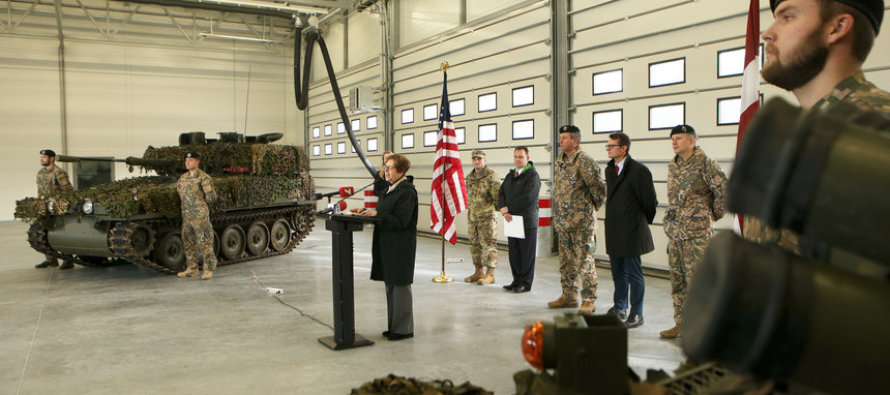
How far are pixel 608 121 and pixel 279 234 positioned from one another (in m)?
5.83

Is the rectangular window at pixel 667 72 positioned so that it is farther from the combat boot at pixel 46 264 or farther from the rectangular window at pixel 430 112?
the combat boot at pixel 46 264

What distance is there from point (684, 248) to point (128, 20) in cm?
1830

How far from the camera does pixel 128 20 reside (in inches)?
717

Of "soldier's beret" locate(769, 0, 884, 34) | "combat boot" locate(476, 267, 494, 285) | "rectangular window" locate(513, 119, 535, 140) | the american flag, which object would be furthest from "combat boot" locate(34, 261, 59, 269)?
"soldier's beret" locate(769, 0, 884, 34)

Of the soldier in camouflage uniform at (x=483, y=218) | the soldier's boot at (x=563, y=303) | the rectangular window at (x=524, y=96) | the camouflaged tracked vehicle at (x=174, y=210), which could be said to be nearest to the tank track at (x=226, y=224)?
the camouflaged tracked vehicle at (x=174, y=210)

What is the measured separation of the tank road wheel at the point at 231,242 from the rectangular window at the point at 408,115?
5578 millimetres

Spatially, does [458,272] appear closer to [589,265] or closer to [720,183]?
[589,265]

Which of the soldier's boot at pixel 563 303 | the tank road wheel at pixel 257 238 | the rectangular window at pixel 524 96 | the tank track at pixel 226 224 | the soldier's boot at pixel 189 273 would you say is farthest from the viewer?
the rectangular window at pixel 524 96

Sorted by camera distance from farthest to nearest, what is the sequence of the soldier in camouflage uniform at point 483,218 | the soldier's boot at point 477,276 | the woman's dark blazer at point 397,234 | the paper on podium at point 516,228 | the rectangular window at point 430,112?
1. the rectangular window at point 430,112
2. the soldier's boot at point 477,276
3. the soldier in camouflage uniform at point 483,218
4. the paper on podium at point 516,228
5. the woman's dark blazer at point 397,234

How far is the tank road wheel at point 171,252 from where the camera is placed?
875 centimetres

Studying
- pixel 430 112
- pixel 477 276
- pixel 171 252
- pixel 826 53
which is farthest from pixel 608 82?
pixel 826 53

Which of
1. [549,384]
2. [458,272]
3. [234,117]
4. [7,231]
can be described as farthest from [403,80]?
[549,384]

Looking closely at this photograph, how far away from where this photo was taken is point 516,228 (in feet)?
23.1

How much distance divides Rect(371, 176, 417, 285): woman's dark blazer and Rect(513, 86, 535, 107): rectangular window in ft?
19.1
